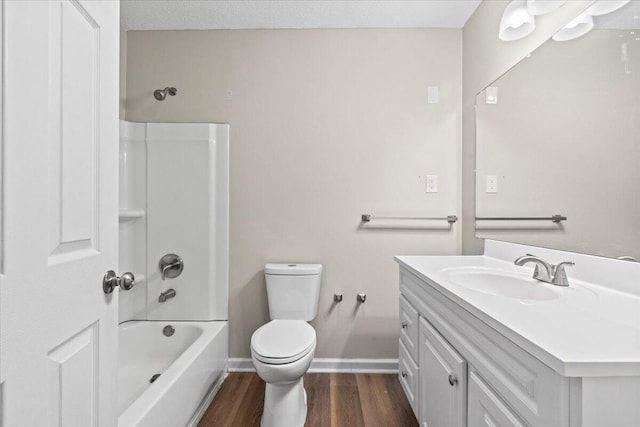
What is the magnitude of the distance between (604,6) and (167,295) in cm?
252

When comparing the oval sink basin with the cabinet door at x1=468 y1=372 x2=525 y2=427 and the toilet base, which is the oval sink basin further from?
the toilet base

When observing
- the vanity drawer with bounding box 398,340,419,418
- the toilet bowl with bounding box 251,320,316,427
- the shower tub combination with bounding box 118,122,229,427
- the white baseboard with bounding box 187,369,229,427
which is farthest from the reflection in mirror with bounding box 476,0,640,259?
the white baseboard with bounding box 187,369,229,427

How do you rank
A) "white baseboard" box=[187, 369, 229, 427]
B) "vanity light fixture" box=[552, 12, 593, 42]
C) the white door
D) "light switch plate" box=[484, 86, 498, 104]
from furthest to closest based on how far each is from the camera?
"light switch plate" box=[484, 86, 498, 104], "white baseboard" box=[187, 369, 229, 427], "vanity light fixture" box=[552, 12, 593, 42], the white door

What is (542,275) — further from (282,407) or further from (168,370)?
(168,370)

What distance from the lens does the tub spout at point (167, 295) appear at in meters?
2.12

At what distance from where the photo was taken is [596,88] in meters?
1.14

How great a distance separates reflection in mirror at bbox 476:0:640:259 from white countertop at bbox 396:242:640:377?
0.41 ft

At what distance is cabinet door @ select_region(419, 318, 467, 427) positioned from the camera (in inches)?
41.5

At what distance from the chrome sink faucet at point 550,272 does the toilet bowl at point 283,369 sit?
1034 mm

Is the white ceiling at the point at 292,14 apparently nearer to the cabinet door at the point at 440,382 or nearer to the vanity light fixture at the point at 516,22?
the vanity light fixture at the point at 516,22

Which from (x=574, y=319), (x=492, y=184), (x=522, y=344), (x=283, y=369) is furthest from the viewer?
(x=492, y=184)

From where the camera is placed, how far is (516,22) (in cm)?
159

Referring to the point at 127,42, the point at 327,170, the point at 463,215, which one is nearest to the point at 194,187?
the point at 327,170

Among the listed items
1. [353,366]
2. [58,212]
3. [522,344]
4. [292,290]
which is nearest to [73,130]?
[58,212]
